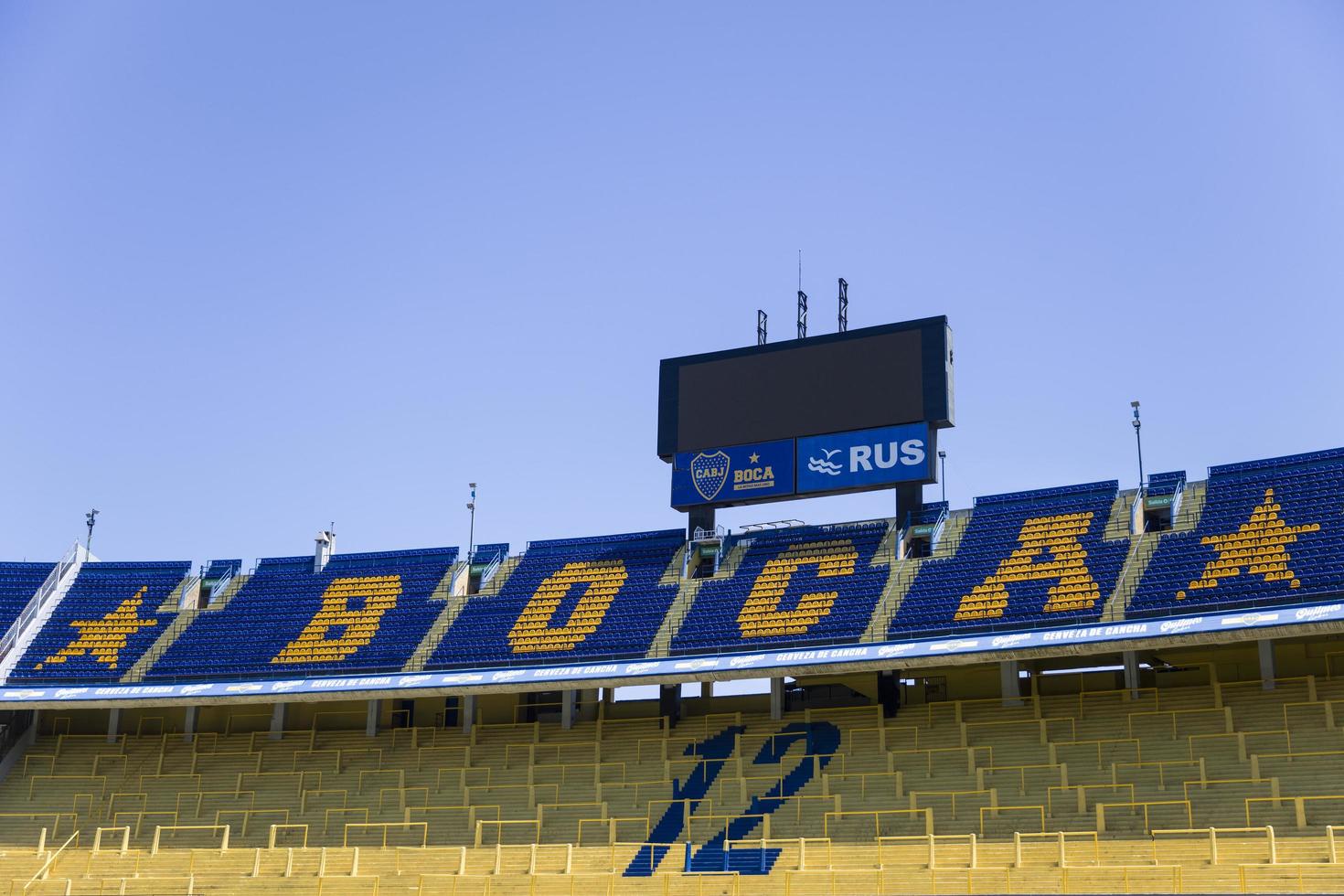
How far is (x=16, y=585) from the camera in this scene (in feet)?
201

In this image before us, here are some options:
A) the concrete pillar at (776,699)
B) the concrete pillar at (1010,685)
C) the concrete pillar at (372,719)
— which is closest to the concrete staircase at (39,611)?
the concrete pillar at (372,719)

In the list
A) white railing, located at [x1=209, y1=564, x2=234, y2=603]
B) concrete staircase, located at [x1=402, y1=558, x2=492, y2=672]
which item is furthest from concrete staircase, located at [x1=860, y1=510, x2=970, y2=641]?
white railing, located at [x1=209, y1=564, x2=234, y2=603]

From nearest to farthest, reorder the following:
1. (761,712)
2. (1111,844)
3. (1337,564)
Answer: (1111,844), (1337,564), (761,712)

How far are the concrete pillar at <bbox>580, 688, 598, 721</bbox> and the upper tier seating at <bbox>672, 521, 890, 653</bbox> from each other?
209 inches

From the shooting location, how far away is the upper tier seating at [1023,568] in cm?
4581

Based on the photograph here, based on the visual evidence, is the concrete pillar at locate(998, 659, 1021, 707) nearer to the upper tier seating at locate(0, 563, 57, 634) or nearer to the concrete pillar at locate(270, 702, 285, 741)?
the concrete pillar at locate(270, 702, 285, 741)

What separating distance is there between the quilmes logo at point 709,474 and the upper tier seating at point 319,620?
10.6 meters

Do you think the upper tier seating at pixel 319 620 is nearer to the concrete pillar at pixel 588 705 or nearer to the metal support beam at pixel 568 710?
the metal support beam at pixel 568 710

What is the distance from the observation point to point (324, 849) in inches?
1748

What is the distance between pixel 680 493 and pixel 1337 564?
2288cm

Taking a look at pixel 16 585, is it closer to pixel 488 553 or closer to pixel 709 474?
pixel 488 553

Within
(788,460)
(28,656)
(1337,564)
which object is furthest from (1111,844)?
(28,656)

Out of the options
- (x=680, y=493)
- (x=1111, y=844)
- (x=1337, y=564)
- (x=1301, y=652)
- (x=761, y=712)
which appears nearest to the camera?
(x=1111, y=844)

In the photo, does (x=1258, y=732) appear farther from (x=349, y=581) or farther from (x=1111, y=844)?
(x=349, y=581)
